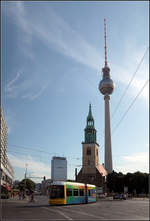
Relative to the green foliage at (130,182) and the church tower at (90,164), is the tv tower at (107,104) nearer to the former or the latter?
the church tower at (90,164)

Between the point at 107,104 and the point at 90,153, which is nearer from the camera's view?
the point at 90,153

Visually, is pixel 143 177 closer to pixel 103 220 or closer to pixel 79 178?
pixel 79 178

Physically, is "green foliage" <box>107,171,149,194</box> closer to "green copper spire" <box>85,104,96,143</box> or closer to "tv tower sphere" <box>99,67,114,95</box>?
"green copper spire" <box>85,104,96,143</box>

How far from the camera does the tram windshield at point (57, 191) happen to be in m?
31.2

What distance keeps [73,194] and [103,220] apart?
57.8ft

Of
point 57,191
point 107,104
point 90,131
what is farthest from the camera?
point 107,104

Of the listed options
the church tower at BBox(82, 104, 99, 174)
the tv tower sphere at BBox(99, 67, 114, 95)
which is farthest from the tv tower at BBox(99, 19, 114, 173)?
the church tower at BBox(82, 104, 99, 174)

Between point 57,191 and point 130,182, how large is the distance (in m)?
49.6

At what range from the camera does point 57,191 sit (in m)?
31.2

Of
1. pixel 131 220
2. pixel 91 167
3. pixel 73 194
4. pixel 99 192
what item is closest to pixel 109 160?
pixel 91 167

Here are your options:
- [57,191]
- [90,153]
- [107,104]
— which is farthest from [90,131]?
[57,191]

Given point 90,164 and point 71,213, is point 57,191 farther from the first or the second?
point 90,164

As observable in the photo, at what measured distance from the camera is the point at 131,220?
645 inches

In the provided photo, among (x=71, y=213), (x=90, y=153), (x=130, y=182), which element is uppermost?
(x=90, y=153)
